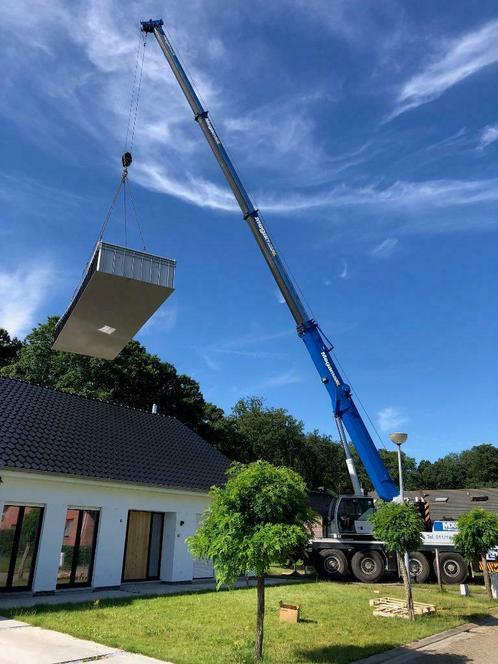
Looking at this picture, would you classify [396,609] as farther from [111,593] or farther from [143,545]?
[143,545]

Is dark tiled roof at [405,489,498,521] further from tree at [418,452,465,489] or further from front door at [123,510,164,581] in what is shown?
tree at [418,452,465,489]

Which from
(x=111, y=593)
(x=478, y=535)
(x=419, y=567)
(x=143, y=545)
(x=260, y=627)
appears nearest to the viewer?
(x=260, y=627)

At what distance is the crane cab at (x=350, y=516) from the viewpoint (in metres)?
19.8

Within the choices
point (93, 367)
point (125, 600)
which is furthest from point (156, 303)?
point (93, 367)

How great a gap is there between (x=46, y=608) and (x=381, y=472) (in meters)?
11.5

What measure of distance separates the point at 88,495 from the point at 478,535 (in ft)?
39.2

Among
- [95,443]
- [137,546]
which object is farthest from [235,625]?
[95,443]

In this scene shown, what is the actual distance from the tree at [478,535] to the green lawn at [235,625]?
1.58 metres

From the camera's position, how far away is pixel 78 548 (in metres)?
14.7

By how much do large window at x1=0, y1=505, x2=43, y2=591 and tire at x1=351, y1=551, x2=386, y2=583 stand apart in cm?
1162

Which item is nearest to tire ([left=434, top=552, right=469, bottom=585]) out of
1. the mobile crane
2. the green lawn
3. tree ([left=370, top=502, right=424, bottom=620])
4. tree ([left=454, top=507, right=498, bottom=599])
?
the mobile crane

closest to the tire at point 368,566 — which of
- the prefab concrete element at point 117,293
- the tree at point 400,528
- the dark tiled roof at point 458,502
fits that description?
the tree at point 400,528

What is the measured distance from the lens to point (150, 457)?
18.0 m

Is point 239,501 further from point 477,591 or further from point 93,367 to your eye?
point 93,367
